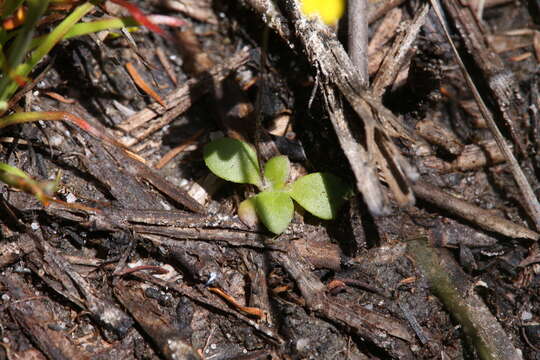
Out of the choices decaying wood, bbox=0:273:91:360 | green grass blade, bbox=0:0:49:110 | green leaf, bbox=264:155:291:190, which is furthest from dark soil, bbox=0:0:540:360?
green grass blade, bbox=0:0:49:110

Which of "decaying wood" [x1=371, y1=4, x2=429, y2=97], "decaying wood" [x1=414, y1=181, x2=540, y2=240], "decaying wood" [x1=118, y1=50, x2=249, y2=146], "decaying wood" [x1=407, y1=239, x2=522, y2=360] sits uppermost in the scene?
"decaying wood" [x1=371, y1=4, x2=429, y2=97]

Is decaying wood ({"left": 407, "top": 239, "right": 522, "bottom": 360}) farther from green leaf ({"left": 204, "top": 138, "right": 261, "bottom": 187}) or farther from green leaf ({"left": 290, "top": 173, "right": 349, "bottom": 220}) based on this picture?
green leaf ({"left": 204, "top": 138, "right": 261, "bottom": 187})

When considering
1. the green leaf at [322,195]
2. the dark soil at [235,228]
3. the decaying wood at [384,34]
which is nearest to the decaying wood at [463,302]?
the dark soil at [235,228]

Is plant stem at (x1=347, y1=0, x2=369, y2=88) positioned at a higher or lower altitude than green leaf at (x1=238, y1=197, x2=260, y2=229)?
higher

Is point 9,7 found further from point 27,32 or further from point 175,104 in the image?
point 175,104

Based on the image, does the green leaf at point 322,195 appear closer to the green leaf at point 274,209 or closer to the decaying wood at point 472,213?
the green leaf at point 274,209

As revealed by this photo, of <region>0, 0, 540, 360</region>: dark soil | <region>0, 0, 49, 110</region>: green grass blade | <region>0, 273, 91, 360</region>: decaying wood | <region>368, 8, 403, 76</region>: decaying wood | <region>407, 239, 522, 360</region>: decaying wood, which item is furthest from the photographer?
<region>368, 8, 403, 76</region>: decaying wood

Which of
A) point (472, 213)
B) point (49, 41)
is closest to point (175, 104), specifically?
point (49, 41)

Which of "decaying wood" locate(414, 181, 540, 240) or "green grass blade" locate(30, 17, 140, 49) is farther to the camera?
"decaying wood" locate(414, 181, 540, 240)

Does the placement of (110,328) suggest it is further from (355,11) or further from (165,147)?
(355,11)
